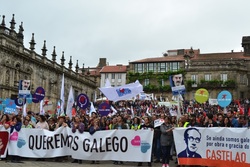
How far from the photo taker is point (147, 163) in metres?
11.5

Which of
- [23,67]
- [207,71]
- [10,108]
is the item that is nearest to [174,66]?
[207,71]

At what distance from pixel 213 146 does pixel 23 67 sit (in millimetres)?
30149

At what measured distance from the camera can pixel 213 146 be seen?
9.85 metres

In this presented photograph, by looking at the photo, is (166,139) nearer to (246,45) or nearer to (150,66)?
(150,66)

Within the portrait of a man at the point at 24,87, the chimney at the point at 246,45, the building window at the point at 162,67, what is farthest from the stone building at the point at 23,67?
the chimney at the point at 246,45

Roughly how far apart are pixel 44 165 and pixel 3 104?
36.4 ft

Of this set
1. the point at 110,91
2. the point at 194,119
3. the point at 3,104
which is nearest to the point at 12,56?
the point at 3,104

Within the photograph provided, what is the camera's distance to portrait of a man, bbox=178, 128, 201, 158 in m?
10.2

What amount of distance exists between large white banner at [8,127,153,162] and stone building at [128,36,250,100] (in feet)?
182

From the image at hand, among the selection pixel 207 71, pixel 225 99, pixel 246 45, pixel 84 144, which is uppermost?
pixel 246 45

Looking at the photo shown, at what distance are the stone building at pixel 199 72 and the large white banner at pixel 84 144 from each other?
55.4 metres

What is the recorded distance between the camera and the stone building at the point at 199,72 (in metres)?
64.5

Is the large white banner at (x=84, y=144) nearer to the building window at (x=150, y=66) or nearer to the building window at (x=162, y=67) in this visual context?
the building window at (x=162, y=67)

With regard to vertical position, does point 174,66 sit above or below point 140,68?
above
